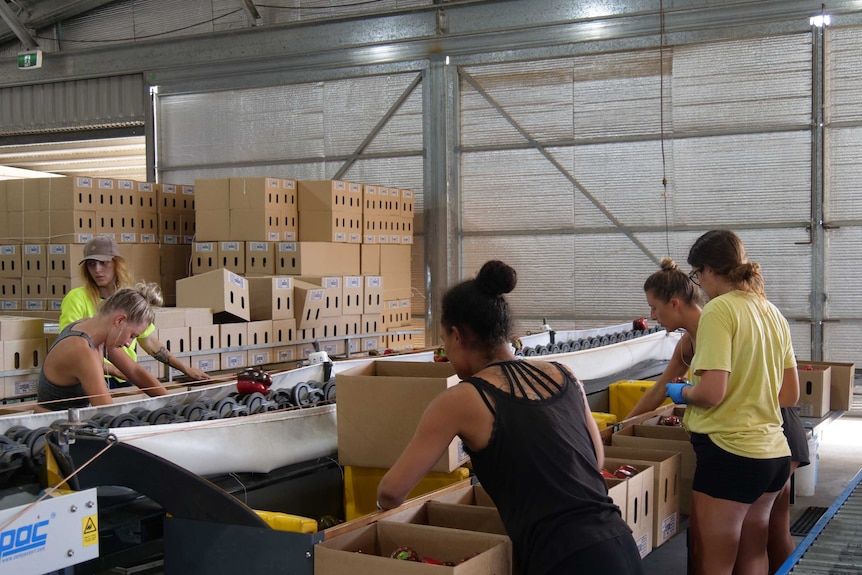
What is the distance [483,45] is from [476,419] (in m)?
7.74

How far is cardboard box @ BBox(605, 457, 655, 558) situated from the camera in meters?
2.56

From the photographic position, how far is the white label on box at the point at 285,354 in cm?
645

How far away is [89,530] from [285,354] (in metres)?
4.69

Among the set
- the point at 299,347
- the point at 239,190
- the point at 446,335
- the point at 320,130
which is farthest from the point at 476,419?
the point at 320,130

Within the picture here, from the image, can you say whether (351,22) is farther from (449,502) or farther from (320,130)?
(449,502)

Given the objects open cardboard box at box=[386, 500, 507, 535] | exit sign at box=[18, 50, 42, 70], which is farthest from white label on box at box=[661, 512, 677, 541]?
exit sign at box=[18, 50, 42, 70]

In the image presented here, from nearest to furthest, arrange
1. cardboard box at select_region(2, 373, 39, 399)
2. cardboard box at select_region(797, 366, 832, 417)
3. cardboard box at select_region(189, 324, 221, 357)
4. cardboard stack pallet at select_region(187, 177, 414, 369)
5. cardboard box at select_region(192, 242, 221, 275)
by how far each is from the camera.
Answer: cardboard box at select_region(797, 366, 832, 417) → cardboard box at select_region(2, 373, 39, 399) → cardboard box at select_region(189, 324, 221, 357) → cardboard stack pallet at select_region(187, 177, 414, 369) → cardboard box at select_region(192, 242, 221, 275)

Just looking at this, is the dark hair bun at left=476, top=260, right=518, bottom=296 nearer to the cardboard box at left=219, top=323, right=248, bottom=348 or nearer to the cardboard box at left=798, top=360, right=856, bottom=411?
the cardboard box at left=798, top=360, right=856, bottom=411

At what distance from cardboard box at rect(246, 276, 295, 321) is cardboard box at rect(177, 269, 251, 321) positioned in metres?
0.25

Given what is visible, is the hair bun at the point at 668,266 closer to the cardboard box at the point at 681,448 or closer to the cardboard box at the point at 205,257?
the cardboard box at the point at 681,448

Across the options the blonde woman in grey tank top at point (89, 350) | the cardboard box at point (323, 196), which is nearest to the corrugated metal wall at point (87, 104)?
the cardboard box at point (323, 196)

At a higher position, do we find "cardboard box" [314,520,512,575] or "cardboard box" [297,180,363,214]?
"cardboard box" [297,180,363,214]

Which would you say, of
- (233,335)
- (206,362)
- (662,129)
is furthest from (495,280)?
(662,129)

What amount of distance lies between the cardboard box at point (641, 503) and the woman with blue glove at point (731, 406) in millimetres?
133
